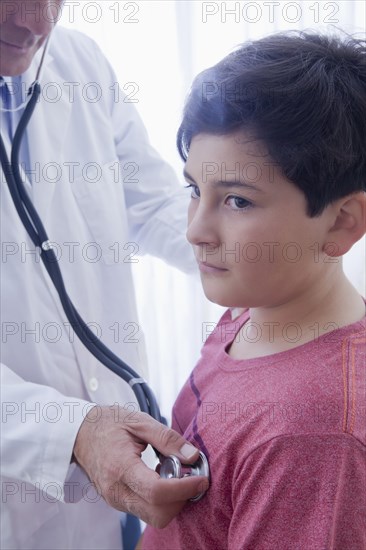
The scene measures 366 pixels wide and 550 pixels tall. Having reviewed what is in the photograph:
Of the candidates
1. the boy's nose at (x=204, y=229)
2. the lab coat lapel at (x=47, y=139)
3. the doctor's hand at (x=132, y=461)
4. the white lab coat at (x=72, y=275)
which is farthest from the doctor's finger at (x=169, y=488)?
the lab coat lapel at (x=47, y=139)

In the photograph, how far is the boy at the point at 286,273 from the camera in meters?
0.55

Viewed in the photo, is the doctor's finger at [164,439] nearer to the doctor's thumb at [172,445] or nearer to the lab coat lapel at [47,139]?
the doctor's thumb at [172,445]

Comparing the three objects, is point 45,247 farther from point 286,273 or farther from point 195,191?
point 286,273

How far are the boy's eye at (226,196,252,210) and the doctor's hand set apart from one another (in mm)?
283

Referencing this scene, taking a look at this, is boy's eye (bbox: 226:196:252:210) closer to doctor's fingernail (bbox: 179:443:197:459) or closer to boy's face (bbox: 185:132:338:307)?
boy's face (bbox: 185:132:338:307)

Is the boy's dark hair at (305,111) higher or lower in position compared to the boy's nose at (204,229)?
higher

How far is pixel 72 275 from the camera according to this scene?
0.96 meters

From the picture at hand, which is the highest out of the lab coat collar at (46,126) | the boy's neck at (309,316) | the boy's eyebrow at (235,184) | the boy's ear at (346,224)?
the lab coat collar at (46,126)

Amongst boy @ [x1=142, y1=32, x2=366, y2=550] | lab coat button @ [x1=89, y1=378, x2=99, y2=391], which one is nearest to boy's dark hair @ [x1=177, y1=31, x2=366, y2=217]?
boy @ [x1=142, y1=32, x2=366, y2=550]

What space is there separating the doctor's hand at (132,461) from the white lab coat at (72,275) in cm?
3

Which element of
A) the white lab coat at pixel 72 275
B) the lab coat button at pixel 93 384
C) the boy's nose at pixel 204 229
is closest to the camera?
the boy's nose at pixel 204 229

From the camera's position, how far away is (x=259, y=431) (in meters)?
0.60

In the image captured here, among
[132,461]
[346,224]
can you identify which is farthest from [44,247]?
[346,224]

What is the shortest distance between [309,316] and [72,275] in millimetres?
442
